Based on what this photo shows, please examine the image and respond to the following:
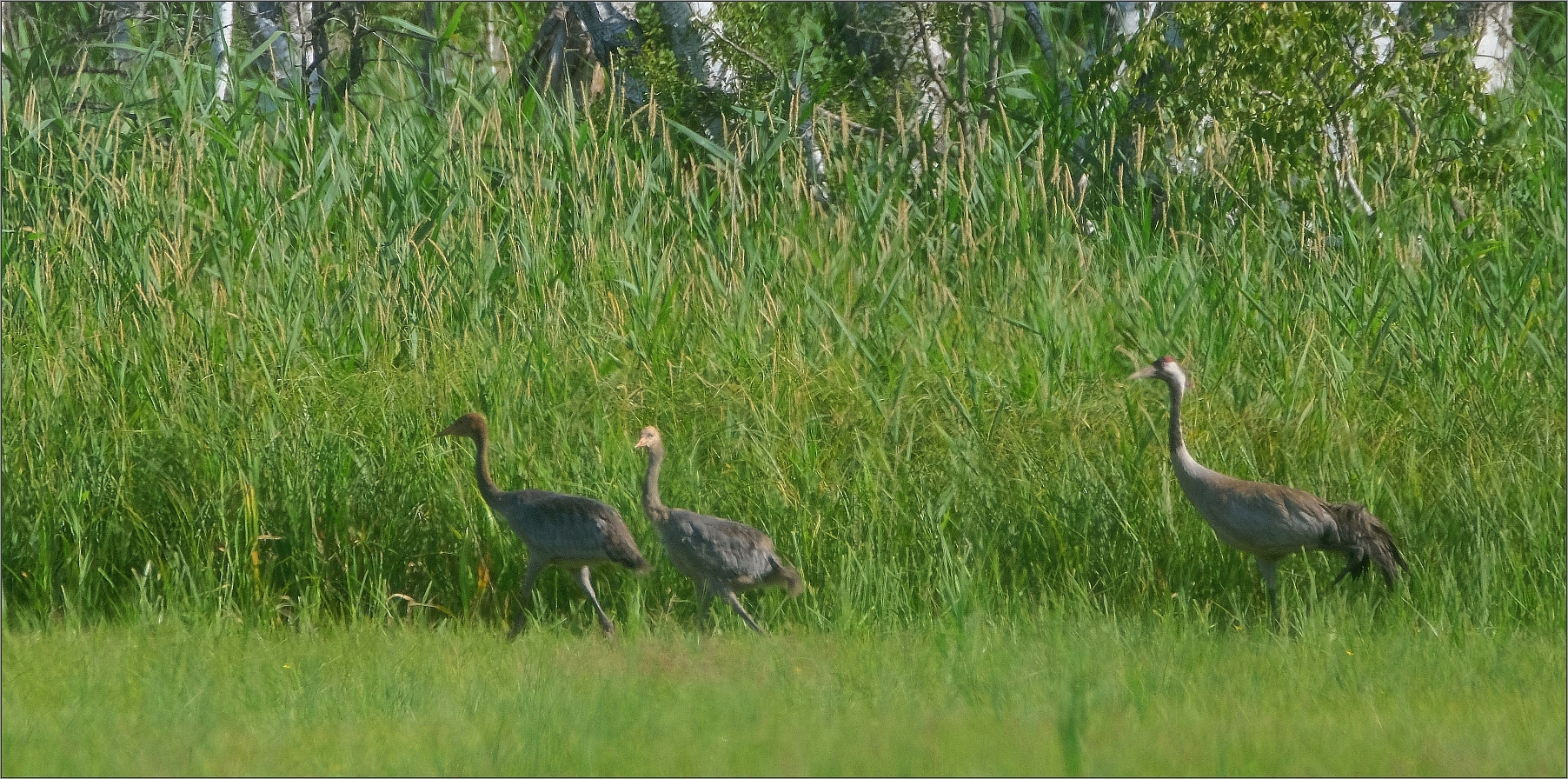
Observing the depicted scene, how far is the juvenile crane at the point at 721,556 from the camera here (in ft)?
18.9

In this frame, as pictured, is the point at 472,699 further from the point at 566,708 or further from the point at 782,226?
the point at 782,226

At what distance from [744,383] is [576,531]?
4.43ft

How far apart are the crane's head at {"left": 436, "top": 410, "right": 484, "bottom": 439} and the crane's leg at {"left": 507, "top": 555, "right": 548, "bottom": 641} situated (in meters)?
0.56

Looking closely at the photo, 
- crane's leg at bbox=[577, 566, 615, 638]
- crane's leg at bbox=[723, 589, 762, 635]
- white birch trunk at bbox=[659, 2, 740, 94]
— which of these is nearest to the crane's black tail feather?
crane's leg at bbox=[723, 589, 762, 635]

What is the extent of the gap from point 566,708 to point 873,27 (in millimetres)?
6563

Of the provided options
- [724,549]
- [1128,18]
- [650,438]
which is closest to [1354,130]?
[1128,18]

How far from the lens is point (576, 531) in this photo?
579 centimetres

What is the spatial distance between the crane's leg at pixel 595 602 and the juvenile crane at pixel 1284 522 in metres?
2.29

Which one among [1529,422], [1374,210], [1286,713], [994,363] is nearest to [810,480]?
[994,363]

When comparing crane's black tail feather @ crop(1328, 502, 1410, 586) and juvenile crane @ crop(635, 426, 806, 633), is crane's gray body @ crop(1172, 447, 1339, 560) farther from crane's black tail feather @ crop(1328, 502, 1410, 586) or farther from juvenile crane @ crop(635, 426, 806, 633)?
juvenile crane @ crop(635, 426, 806, 633)

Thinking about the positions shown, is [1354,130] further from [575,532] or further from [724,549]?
[575,532]

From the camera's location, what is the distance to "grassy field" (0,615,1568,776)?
4.31m

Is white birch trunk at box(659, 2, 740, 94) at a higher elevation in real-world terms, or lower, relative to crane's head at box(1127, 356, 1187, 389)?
higher

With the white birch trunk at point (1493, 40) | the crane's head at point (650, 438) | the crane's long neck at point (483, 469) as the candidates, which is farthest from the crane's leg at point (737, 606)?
the white birch trunk at point (1493, 40)
